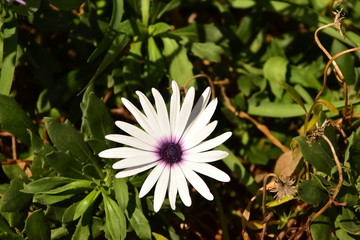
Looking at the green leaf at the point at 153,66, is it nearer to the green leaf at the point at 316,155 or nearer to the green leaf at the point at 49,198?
the green leaf at the point at 49,198

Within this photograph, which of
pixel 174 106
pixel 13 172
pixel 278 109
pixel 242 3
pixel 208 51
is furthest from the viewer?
pixel 242 3

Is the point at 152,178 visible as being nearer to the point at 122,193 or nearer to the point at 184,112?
the point at 122,193

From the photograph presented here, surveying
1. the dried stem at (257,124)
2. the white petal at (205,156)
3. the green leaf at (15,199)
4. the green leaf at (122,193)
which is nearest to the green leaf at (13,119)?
the green leaf at (15,199)

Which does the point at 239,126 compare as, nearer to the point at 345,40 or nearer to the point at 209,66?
the point at 209,66

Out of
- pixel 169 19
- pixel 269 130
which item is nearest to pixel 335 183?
pixel 269 130

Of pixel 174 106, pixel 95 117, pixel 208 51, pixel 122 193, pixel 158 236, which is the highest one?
pixel 208 51

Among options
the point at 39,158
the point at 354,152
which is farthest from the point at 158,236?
the point at 354,152
